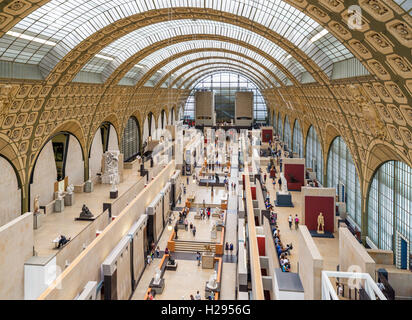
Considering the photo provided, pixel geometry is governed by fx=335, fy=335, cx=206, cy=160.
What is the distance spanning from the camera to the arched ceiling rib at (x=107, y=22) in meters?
19.1

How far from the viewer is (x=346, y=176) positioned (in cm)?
2608

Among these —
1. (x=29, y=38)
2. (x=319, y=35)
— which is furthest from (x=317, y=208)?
(x=29, y=38)

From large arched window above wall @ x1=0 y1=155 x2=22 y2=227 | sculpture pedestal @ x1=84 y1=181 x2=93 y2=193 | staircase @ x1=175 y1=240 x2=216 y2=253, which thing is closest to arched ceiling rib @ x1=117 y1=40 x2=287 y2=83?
sculpture pedestal @ x1=84 y1=181 x2=93 y2=193

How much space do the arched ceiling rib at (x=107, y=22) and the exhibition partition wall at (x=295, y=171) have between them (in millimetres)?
9582

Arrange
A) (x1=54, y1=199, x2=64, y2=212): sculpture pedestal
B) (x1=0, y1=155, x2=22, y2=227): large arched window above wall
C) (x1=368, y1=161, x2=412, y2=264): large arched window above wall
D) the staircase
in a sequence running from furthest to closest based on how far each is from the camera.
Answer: (x1=54, y1=199, x2=64, y2=212): sculpture pedestal, the staircase, (x1=0, y1=155, x2=22, y2=227): large arched window above wall, (x1=368, y1=161, x2=412, y2=264): large arched window above wall

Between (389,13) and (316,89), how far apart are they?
16.3 m

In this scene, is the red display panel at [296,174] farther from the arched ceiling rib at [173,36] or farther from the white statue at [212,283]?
the white statue at [212,283]

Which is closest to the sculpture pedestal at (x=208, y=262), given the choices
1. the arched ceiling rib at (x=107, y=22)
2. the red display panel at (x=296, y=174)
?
the red display panel at (x=296, y=174)

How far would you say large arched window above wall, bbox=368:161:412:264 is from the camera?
16672 mm

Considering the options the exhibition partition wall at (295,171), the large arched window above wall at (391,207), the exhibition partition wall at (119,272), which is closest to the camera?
the exhibition partition wall at (119,272)

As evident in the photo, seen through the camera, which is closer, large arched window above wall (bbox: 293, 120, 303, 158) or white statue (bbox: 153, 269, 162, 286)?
white statue (bbox: 153, 269, 162, 286)

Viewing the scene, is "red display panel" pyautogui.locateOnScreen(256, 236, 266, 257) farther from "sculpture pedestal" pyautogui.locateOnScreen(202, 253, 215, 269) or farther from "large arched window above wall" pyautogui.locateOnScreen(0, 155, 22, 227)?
"large arched window above wall" pyautogui.locateOnScreen(0, 155, 22, 227)

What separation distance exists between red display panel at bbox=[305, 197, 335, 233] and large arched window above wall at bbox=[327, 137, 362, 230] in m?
4.16
